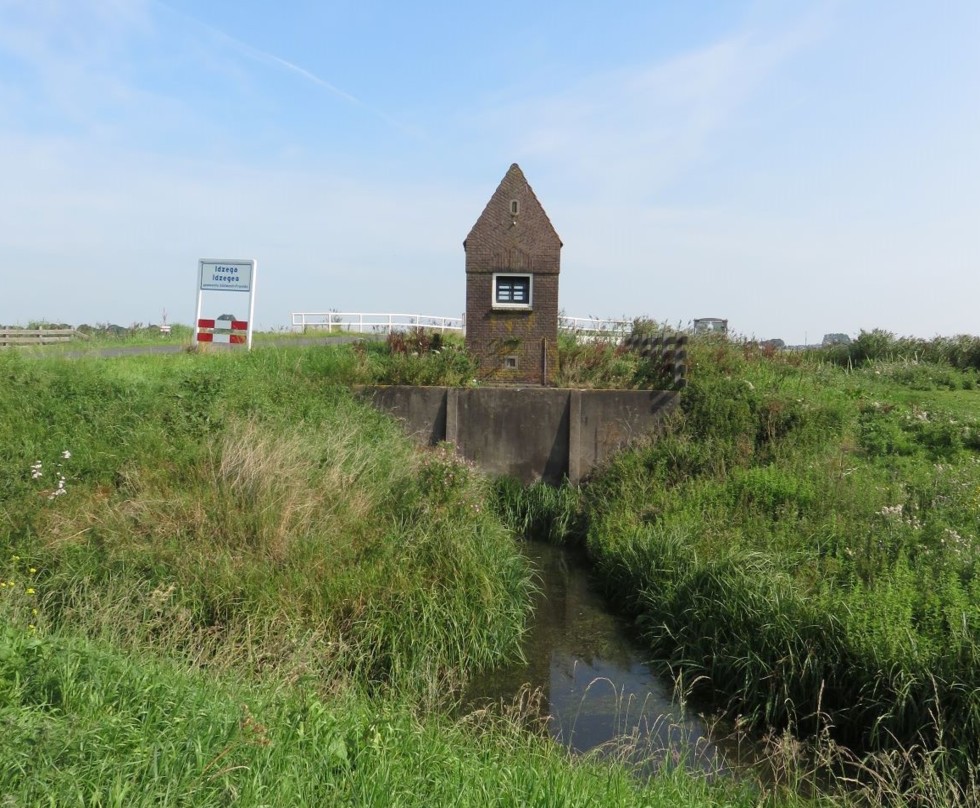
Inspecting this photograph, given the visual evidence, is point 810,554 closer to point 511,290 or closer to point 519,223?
point 511,290

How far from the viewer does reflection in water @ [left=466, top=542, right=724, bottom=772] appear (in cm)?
649

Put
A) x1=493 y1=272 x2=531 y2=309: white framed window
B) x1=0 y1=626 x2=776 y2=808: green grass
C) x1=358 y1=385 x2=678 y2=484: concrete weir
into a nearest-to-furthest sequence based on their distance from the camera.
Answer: x1=0 y1=626 x2=776 y2=808: green grass → x1=358 y1=385 x2=678 y2=484: concrete weir → x1=493 y1=272 x2=531 y2=309: white framed window

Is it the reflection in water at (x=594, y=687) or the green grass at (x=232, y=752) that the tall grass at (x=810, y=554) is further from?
the green grass at (x=232, y=752)

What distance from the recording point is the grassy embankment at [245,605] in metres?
4.01

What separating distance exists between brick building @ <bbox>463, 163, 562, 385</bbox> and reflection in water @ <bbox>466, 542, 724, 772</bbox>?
825 centimetres

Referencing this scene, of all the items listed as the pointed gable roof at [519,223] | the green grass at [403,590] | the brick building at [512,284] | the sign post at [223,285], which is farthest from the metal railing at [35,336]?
the pointed gable roof at [519,223]

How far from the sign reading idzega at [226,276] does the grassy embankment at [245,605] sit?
166 inches

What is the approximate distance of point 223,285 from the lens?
19.1 metres

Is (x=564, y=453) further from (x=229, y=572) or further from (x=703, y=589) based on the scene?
(x=229, y=572)

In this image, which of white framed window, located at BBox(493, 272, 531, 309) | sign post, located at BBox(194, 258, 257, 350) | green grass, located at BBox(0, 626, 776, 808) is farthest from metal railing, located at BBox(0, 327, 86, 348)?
green grass, located at BBox(0, 626, 776, 808)

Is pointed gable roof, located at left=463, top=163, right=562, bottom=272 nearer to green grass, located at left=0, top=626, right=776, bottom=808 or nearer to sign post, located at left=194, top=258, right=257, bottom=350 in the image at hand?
sign post, located at left=194, top=258, right=257, bottom=350

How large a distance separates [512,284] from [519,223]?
141cm

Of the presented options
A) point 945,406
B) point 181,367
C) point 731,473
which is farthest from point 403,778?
point 945,406

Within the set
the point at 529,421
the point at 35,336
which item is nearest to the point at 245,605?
the point at 529,421
